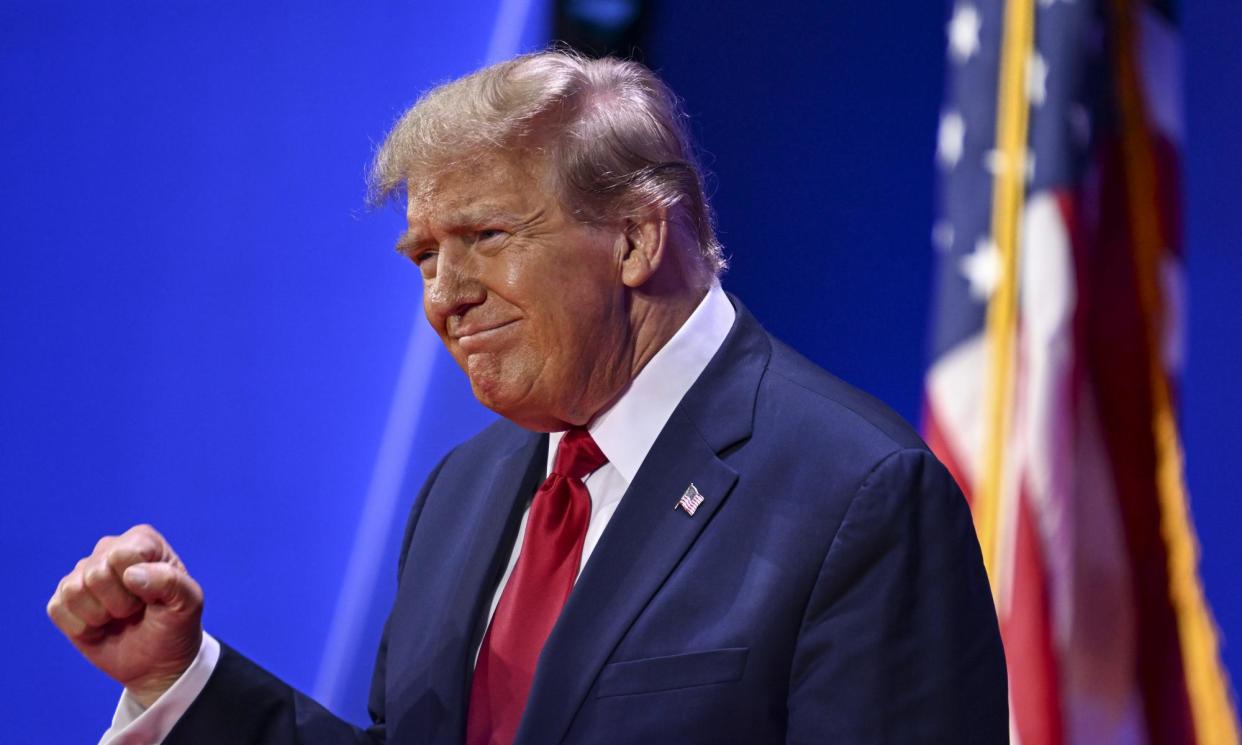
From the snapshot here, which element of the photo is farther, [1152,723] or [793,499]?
[1152,723]

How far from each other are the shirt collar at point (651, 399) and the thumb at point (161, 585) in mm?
418

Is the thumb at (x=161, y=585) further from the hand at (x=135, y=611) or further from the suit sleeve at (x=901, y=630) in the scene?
the suit sleeve at (x=901, y=630)

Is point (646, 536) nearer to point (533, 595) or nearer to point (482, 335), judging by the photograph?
point (533, 595)

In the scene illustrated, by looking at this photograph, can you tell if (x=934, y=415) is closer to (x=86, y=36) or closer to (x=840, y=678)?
(x=840, y=678)

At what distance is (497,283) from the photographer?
133 centimetres

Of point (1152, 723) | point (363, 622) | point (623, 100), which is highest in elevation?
point (623, 100)

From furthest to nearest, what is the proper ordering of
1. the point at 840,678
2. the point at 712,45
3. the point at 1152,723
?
the point at 712,45
the point at 1152,723
the point at 840,678

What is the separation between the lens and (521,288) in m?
1.32

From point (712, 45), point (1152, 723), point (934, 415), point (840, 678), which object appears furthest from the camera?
point (712, 45)

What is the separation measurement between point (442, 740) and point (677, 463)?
1.19ft

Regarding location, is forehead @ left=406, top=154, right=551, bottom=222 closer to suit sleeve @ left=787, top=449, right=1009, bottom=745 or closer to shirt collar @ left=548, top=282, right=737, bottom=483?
shirt collar @ left=548, top=282, right=737, bottom=483

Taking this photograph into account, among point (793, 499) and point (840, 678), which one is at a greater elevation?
point (793, 499)

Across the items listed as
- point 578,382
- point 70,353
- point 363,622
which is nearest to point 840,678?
point 578,382

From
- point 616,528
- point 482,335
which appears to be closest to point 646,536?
point 616,528
